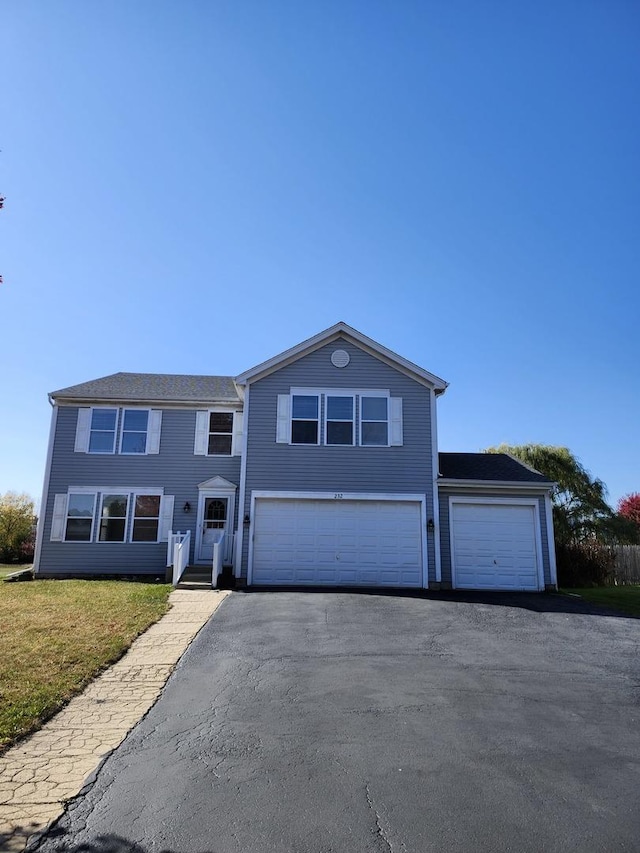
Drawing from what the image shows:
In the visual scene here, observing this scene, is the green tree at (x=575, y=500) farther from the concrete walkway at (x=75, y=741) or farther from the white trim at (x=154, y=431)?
the concrete walkway at (x=75, y=741)

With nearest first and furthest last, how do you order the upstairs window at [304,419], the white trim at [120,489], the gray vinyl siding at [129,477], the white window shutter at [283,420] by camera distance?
1. the white window shutter at [283,420]
2. the upstairs window at [304,419]
3. the gray vinyl siding at [129,477]
4. the white trim at [120,489]

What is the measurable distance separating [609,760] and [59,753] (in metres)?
4.70

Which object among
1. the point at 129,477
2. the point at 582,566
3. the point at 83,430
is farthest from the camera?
the point at 582,566

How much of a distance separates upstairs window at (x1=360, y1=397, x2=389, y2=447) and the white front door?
201 inches

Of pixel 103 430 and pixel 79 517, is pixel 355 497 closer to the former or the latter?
pixel 103 430

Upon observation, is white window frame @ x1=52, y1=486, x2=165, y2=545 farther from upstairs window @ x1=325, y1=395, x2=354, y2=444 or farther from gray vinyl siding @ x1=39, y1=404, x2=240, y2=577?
upstairs window @ x1=325, y1=395, x2=354, y2=444

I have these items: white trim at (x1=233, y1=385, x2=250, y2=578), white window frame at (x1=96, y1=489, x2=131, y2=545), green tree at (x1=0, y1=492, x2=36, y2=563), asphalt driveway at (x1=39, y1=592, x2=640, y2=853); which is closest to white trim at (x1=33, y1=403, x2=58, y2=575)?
white window frame at (x1=96, y1=489, x2=131, y2=545)

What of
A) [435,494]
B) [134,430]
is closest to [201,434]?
[134,430]

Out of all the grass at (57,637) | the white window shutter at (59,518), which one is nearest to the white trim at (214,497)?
the grass at (57,637)

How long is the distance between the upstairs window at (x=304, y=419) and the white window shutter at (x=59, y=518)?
781cm

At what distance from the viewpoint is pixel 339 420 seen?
16250mm

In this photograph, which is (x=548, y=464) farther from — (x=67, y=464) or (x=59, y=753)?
(x=59, y=753)

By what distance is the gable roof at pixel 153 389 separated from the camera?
1775 centimetres

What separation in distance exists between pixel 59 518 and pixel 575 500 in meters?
23.5
